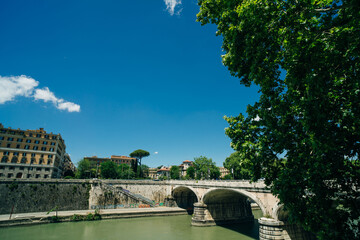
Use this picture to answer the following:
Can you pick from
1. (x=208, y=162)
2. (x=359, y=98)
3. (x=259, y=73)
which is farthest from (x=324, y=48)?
(x=208, y=162)

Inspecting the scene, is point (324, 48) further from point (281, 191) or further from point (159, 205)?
point (159, 205)

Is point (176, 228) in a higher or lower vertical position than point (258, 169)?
lower

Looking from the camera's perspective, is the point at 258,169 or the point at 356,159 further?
the point at 258,169

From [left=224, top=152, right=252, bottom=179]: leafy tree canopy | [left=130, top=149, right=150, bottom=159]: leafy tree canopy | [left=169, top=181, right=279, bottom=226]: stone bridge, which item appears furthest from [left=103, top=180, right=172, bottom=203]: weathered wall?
[left=130, top=149, right=150, bottom=159]: leafy tree canopy

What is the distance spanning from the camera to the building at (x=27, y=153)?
40.1m

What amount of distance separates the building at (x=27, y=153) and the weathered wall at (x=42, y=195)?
10.9 metres

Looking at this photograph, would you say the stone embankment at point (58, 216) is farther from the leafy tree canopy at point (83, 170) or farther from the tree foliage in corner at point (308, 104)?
the leafy tree canopy at point (83, 170)

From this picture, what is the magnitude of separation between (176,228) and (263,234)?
46.1ft

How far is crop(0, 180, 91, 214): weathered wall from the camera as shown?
101 feet

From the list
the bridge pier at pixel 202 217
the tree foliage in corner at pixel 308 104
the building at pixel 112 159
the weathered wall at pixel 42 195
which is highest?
the building at pixel 112 159

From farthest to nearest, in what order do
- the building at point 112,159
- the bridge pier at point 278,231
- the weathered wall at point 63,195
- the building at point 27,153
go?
the building at point 112,159
the building at point 27,153
the weathered wall at point 63,195
the bridge pier at point 278,231

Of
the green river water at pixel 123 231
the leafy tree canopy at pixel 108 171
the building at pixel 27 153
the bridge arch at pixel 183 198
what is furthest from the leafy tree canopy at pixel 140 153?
the green river water at pixel 123 231

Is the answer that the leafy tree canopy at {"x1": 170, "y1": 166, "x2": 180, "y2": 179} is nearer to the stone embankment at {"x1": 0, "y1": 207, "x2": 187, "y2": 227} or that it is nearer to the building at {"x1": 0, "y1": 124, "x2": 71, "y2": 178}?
the stone embankment at {"x1": 0, "y1": 207, "x2": 187, "y2": 227}

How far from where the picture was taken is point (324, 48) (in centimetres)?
520
